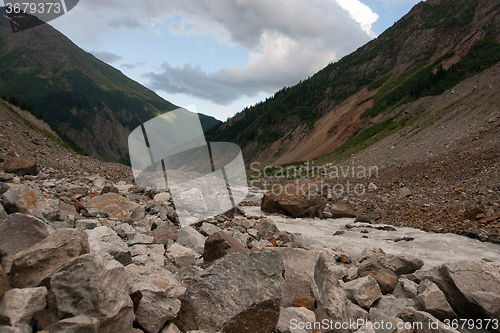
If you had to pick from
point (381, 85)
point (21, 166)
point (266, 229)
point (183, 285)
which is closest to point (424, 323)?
point (183, 285)

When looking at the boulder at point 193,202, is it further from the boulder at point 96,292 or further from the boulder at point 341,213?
Answer: the boulder at point 341,213

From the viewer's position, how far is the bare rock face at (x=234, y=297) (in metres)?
2.79

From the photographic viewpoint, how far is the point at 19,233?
280cm

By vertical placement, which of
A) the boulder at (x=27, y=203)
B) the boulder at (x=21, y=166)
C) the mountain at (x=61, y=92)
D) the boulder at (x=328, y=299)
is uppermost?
the mountain at (x=61, y=92)

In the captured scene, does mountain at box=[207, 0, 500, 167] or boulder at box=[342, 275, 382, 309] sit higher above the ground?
mountain at box=[207, 0, 500, 167]

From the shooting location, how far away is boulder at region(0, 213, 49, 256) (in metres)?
2.70

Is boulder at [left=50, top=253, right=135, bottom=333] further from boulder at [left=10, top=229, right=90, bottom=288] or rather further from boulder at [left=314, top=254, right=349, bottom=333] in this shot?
boulder at [left=314, top=254, right=349, bottom=333]

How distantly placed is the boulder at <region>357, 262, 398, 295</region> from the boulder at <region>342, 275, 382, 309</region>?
0.56 m

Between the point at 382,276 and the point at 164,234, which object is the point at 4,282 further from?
the point at 382,276

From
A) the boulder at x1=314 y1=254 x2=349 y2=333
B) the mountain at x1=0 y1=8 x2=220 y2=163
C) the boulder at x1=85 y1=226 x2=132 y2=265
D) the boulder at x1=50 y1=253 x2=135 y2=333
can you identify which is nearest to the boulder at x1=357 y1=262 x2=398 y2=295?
the boulder at x1=314 y1=254 x2=349 y2=333

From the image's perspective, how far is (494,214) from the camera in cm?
1070

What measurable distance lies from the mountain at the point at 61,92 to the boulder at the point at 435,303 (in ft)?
440

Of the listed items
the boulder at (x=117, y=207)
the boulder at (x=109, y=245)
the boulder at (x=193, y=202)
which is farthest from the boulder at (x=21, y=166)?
the boulder at (x=109, y=245)

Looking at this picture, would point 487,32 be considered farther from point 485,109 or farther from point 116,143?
point 116,143
